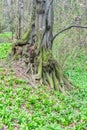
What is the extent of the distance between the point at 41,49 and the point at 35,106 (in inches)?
126

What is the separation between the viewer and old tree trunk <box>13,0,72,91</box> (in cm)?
1020

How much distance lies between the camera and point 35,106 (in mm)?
7656

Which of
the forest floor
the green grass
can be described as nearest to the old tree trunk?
the forest floor

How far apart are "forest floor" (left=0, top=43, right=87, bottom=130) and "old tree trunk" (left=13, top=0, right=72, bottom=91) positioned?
1.57ft

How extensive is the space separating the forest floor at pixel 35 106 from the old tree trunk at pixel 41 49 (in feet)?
1.57

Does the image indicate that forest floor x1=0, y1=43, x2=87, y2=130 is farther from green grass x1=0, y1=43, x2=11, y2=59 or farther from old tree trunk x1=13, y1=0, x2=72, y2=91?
green grass x1=0, y1=43, x2=11, y2=59

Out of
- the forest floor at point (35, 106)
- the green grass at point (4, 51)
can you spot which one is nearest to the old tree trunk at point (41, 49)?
the forest floor at point (35, 106)

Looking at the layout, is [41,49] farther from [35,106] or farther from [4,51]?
[4,51]

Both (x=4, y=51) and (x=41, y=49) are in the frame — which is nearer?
(x=41, y=49)

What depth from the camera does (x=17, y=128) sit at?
6.01 meters

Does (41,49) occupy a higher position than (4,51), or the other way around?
(41,49)

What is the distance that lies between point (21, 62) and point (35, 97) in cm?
253

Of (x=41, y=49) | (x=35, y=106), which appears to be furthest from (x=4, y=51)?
(x=35, y=106)

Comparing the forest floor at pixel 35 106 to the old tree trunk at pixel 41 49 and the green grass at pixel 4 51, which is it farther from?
the green grass at pixel 4 51
